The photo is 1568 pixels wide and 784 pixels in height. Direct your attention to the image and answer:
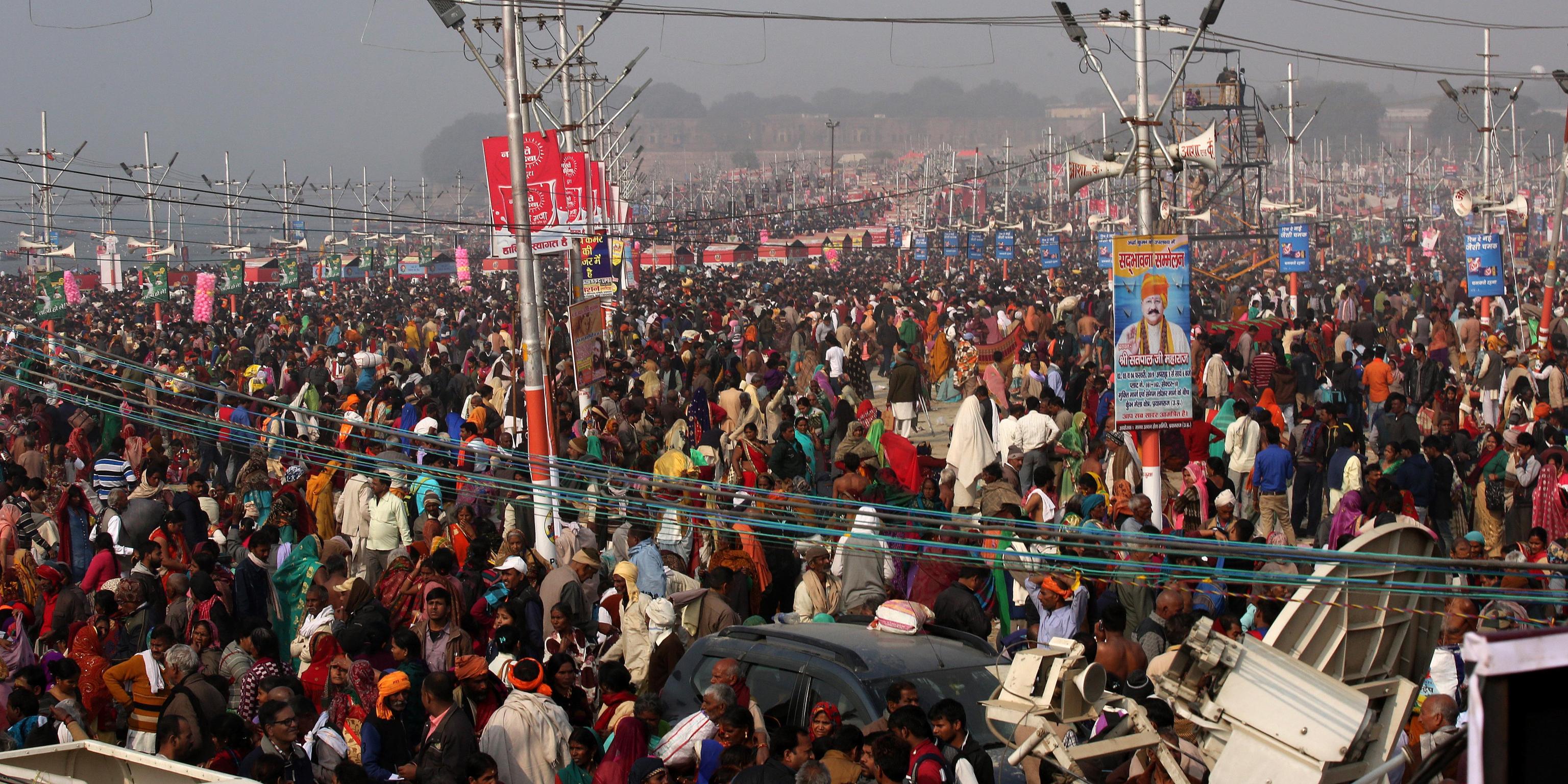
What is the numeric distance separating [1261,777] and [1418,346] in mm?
16193

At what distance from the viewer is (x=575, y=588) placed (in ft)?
28.5

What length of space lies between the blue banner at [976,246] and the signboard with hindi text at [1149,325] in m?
39.5

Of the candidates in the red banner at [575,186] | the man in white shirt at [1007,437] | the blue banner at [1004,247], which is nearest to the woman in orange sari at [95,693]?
the man in white shirt at [1007,437]

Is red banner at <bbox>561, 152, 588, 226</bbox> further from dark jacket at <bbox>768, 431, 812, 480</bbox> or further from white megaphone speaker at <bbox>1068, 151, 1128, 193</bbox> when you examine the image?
white megaphone speaker at <bbox>1068, 151, 1128, 193</bbox>

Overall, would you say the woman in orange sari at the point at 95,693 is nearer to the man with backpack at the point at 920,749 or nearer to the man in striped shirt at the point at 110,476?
the man with backpack at the point at 920,749

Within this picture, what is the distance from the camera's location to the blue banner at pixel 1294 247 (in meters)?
27.6

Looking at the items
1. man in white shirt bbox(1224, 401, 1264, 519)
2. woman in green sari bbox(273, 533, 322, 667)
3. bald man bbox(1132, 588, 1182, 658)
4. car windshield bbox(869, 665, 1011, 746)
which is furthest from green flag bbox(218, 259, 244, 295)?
car windshield bbox(869, 665, 1011, 746)

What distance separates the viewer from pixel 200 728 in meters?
6.83

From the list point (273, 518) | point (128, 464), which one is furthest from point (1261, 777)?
point (128, 464)

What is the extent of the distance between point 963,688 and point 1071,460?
633 cm

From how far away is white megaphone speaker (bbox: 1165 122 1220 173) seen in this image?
13688mm

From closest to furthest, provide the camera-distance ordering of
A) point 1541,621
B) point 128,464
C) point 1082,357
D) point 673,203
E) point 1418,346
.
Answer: point 1541,621, point 128,464, point 1418,346, point 1082,357, point 673,203

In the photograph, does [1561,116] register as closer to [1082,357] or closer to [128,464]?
[1082,357]

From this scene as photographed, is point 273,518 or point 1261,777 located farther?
point 273,518
